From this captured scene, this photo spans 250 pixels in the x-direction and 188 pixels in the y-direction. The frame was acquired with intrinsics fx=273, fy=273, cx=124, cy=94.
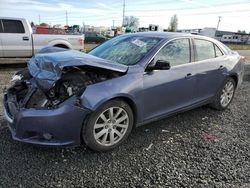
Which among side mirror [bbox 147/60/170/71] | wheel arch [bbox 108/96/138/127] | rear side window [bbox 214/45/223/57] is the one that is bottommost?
wheel arch [bbox 108/96/138/127]

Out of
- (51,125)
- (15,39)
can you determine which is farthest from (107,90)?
(15,39)

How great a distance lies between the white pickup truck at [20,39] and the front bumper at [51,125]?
745 centimetres

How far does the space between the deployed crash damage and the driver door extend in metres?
0.54

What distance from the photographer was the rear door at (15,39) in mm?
9930

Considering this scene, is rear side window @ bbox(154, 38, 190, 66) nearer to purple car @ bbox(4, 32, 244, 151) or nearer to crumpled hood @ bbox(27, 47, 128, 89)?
purple car @ bbox(4, 32, 244, 151)

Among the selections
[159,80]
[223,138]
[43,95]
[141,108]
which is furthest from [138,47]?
[223,138]

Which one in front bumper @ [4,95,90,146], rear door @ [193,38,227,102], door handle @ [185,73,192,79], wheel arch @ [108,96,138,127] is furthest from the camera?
rear door @ [193,38,227,102]

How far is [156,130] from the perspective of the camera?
4484mm

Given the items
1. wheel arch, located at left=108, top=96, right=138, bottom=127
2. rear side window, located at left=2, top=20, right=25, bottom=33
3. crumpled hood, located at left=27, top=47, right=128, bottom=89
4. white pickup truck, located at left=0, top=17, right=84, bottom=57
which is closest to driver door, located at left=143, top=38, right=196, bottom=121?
wheel arch, located at left=108, top=96, right=138, bottom=127

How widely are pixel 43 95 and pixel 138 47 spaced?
1.70 m

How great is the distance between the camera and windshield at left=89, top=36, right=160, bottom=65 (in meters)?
4.12

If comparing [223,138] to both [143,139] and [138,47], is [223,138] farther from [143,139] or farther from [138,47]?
[138,47]

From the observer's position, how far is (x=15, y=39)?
10086 millimetres

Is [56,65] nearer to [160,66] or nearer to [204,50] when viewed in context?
[160,66]
